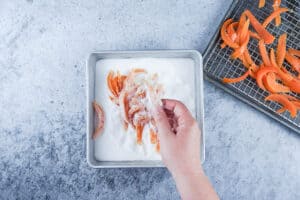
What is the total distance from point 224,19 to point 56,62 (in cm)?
62

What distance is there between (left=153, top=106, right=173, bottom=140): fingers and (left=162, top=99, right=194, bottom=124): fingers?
3 cm

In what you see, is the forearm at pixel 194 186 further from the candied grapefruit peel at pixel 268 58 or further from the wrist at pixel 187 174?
the candied grapefruit peel at pixel 268 58

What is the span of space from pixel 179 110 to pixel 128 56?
30 centimetres

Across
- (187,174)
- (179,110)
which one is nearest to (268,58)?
(179,110)

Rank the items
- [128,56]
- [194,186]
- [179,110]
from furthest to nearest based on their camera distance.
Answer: [128,56] → [179,110] → [194,186]

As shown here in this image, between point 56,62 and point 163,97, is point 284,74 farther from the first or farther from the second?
point 56,62

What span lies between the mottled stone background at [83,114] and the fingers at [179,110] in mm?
279

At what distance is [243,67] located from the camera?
133 centimetres

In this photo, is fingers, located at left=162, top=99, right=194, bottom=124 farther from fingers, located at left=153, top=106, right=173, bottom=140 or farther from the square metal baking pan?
the square metal baking pan

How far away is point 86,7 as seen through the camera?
1.42 metres

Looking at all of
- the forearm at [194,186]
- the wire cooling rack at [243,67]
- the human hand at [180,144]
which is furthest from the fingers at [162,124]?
the wire cooling rack at [243,67]

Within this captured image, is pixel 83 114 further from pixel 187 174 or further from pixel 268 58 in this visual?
pixel 268 58

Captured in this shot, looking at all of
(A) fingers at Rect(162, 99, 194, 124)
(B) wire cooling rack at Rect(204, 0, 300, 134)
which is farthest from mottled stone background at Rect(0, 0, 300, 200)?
(A) fingers at Rect(162, 99, 194, 124)

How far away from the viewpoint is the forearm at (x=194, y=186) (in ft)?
3.14
